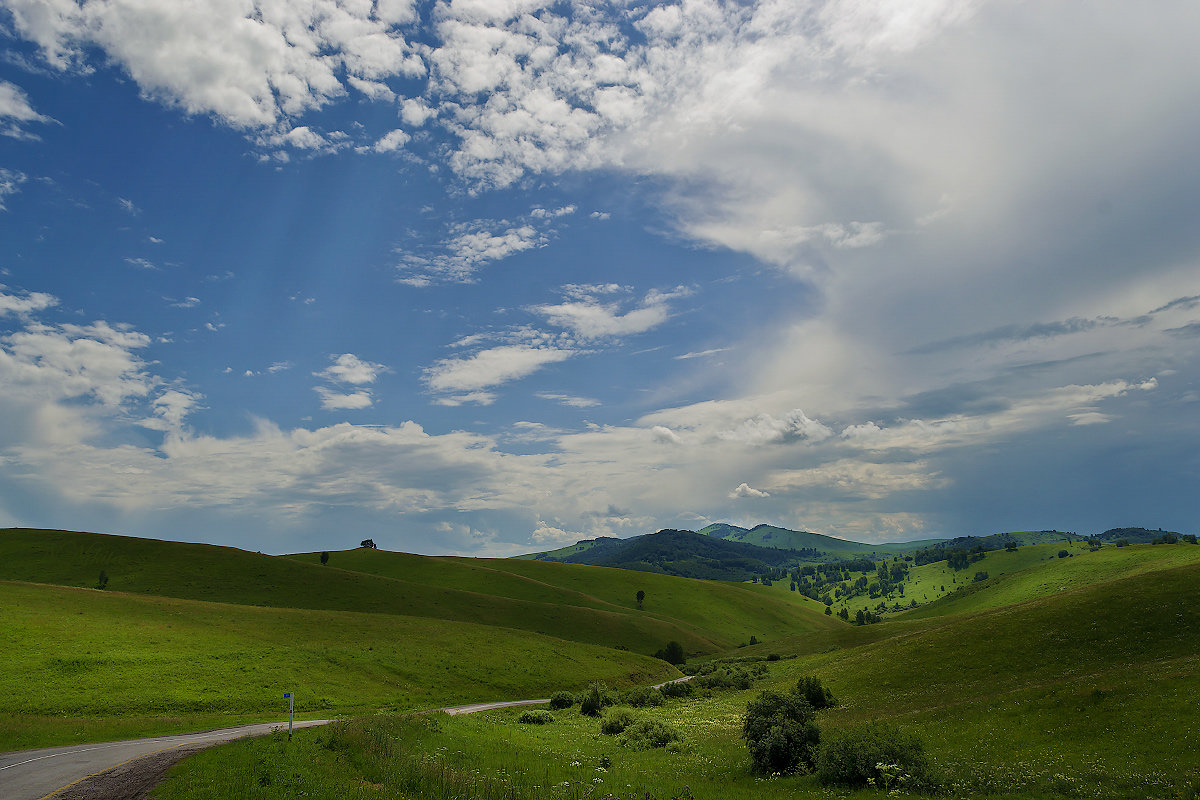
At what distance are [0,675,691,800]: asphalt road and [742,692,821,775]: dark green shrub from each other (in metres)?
32.2

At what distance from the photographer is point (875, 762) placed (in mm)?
28062

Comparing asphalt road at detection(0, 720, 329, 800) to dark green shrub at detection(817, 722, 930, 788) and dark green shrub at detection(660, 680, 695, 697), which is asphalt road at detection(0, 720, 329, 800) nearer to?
dark green shrub at detection(817, 722, 930, 788)

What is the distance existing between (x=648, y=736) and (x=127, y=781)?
33263mm

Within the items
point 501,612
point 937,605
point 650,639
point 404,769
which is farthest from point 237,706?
point 937,605

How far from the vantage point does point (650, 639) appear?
147 metres

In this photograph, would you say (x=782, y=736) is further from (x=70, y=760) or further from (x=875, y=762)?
(x=70, y=760)

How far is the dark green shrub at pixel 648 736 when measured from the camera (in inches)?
1693

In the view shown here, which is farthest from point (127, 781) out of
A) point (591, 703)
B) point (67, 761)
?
point (591, 703)

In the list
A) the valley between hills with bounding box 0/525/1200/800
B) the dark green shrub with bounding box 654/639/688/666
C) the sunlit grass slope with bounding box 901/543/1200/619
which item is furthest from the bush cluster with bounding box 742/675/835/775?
the sunlit grass slope with bounding box 901/543/1200/619

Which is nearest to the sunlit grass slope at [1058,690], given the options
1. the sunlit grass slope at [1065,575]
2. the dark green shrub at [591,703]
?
the dark green shrub at [591,703]

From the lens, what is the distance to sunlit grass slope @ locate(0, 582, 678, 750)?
49.4 metres

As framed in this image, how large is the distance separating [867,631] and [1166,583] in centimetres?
7370

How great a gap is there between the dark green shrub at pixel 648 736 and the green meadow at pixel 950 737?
1069 millimetres

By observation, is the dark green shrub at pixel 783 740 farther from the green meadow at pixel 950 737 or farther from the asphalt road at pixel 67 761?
the asphalt road at pixel 67 761
